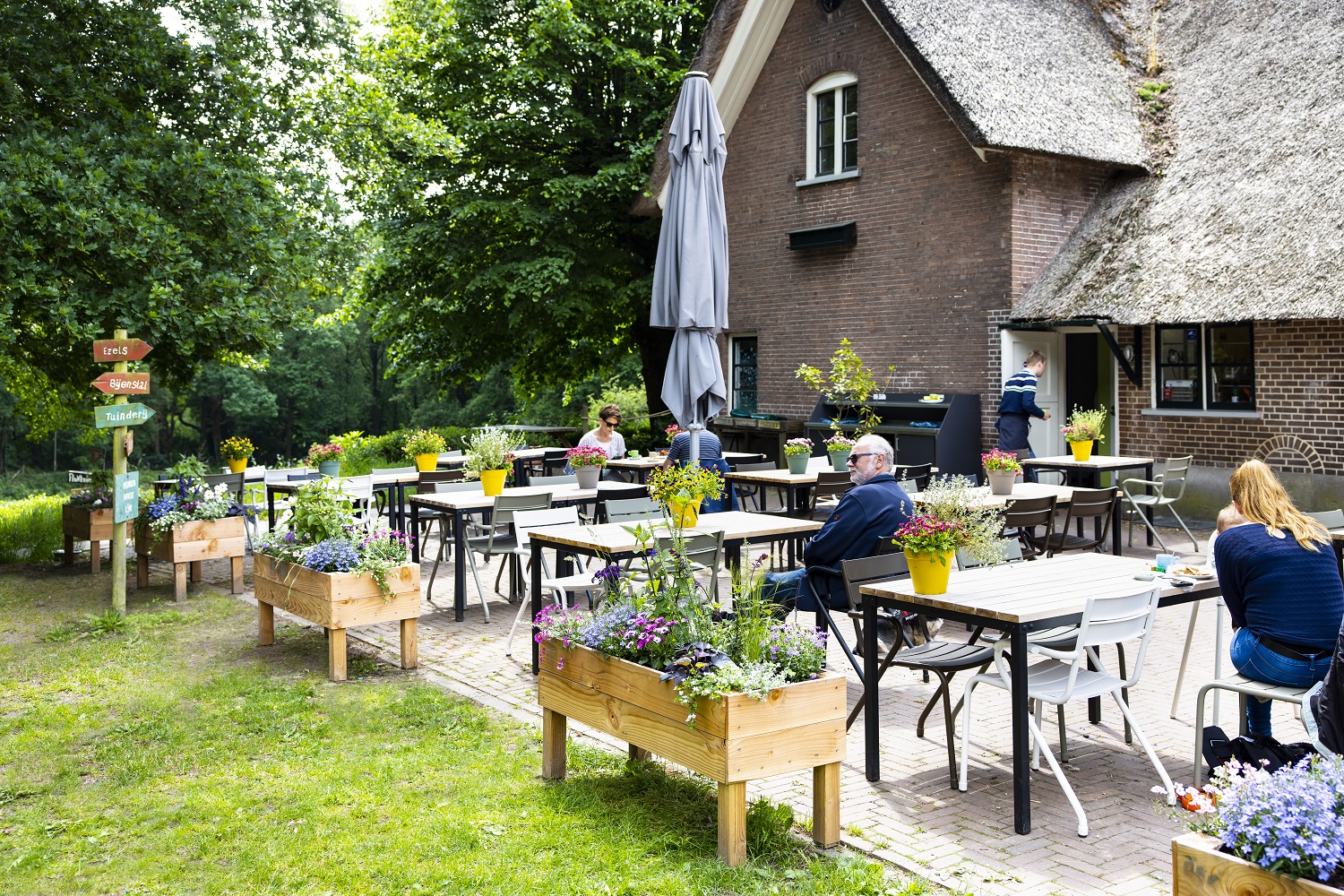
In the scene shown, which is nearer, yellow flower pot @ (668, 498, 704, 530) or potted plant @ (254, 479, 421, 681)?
yellow flower pot @ (668, 498, 704, 530)

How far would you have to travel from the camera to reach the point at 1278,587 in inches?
178

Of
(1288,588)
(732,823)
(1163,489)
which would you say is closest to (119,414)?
(732,823)

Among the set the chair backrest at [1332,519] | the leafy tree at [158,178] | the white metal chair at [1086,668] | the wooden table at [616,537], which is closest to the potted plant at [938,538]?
the white metal chair at [1086,668]

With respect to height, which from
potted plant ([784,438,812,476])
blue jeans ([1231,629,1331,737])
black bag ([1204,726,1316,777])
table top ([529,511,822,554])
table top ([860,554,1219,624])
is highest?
potted plant ([784,438,812,476])

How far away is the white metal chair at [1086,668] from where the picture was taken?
15.2 ft

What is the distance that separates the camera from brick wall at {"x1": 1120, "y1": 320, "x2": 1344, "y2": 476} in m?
12.2

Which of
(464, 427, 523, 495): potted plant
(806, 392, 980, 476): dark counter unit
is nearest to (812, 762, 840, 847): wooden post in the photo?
(464, 427, 523, 495): potted plant

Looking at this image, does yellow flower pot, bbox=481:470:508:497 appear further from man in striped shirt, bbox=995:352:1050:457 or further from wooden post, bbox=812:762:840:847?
man in striped shirt, bbox=995:352:1050:457

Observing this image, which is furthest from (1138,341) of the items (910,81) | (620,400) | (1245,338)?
(620,400)

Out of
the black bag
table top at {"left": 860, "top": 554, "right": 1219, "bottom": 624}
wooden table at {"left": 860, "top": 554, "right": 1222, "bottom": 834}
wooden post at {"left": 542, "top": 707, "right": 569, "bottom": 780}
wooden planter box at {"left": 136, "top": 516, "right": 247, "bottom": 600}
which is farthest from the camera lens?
wooden planter box at {"left": 136, "top": 516, "right": 247, "bottom": 600}

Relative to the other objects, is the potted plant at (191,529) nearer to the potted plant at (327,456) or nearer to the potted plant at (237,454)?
the potted plant at (327,456)

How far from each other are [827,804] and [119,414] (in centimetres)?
690

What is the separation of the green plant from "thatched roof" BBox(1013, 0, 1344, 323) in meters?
2.32

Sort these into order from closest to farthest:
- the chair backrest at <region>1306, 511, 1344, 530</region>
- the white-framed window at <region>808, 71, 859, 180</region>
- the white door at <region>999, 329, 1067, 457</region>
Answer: the chair backrest at <region>1306, 511, 1344, 530</region>, the white door at <region>999, 329, 1067, 457</region>, the white-framed window at <region>808, 71, 859, 180</region>
